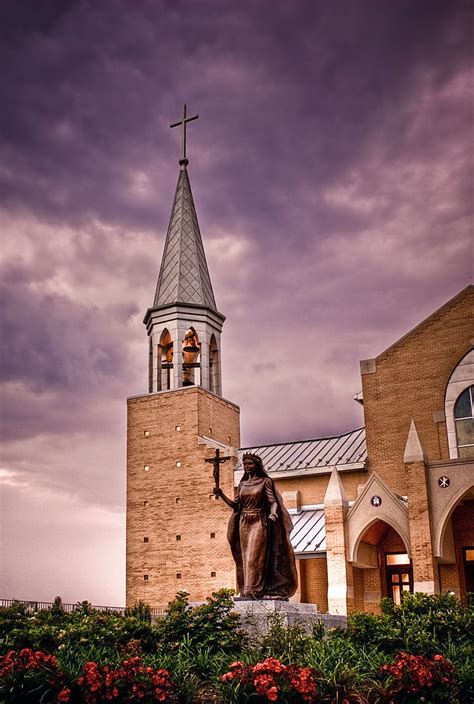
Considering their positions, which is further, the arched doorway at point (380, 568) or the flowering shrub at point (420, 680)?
the arched doorway at point (380, 568)

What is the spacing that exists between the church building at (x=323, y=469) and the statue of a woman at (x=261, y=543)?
14.3 meters

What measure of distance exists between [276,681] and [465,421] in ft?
77.0

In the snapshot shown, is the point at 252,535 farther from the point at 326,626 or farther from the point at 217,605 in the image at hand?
the point at 326,626

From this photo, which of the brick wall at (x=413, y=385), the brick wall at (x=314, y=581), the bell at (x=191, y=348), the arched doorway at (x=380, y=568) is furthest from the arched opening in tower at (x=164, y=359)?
the arched doorway at (x=380, y=568)

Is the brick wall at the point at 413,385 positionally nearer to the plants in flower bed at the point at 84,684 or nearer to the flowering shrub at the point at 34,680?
the plants in flower bed at the point at 84,684

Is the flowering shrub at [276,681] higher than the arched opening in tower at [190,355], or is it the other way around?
the arched opening in tower at [190,355]

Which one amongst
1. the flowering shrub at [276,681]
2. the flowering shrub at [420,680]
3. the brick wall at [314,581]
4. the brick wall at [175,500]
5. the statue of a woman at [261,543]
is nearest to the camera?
the flowering shrub at [276,681]

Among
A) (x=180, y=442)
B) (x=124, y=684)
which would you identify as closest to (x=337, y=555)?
(x=180, y=442)

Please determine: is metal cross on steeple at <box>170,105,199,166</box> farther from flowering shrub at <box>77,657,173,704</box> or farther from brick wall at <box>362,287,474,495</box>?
flowering shrub at <box>77,657,173,704</box>

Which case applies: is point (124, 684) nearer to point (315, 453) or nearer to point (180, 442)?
point (180, 442)

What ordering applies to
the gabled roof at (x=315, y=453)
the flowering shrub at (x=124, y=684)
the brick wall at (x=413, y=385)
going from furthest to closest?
1. the gabled roof at (x=315, y=453)
2. the brick wall at (x=413, y=385)
3. the flowering shrub at (x=124, y=684)

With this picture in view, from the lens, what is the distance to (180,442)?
36562mm

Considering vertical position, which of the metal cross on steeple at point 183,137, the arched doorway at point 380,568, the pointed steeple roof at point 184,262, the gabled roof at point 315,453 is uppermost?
the metal cross on steeple at point 183,137

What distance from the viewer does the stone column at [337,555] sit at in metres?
28.8
